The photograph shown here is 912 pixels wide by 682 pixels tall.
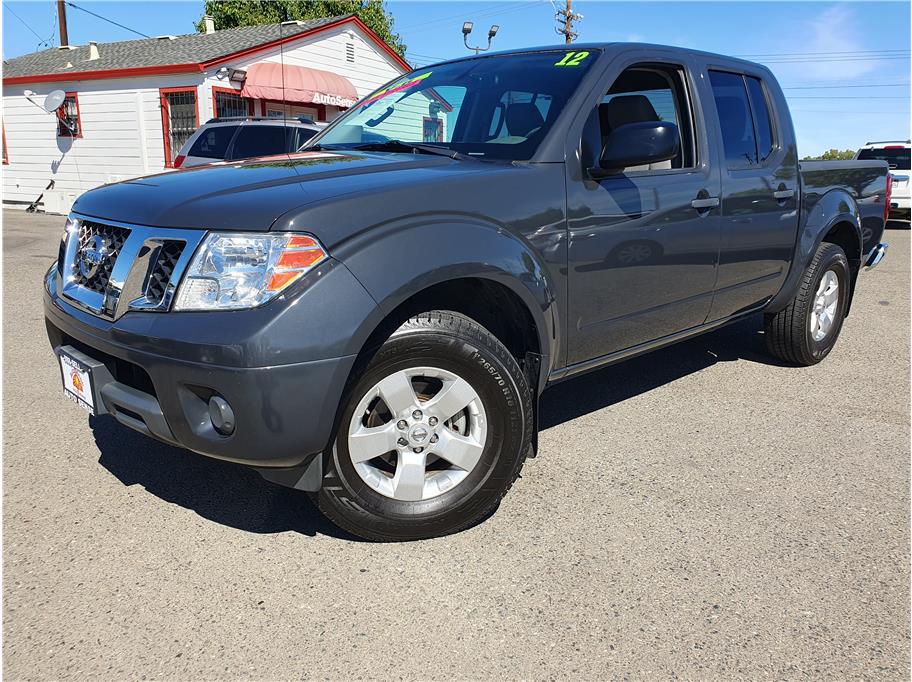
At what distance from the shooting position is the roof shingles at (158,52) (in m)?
18.2

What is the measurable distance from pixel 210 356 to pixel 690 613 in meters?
1.70

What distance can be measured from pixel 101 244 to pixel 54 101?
1934 centimetres

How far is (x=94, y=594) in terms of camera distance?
2.46m

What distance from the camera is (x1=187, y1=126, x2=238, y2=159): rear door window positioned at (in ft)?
35.9

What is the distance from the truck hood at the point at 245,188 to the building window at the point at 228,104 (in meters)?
15.2

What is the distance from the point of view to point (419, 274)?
2533mm

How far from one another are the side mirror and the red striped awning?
15.8 meters

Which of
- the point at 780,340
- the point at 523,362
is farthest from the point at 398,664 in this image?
the point at 780,340

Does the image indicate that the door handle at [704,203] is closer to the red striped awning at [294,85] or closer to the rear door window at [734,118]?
the rear door window at [734,118]

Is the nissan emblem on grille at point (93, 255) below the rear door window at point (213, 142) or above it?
below

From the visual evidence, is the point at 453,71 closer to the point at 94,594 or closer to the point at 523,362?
the point at 523,362

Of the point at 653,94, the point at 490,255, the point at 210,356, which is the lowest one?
the point at 210,356

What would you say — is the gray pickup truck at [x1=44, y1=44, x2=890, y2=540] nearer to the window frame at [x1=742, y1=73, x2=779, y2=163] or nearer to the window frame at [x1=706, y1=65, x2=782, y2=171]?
the window frame at [x1=706, y1=65, x2=782, y2=171]

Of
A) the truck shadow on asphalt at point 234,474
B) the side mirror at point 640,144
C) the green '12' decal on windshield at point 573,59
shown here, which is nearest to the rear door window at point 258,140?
the truck shadow on asphalt at point 234,474
